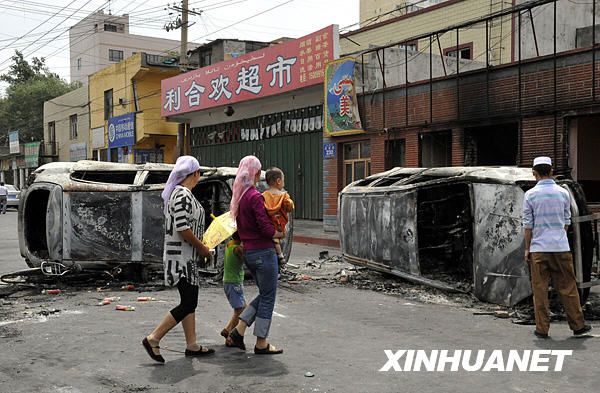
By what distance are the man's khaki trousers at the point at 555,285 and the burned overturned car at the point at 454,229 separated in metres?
0.69

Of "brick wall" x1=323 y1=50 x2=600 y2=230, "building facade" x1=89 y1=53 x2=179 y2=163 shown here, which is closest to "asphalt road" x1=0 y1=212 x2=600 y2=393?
"brick wall" x1=323 y1=50 x2=600 y2=230

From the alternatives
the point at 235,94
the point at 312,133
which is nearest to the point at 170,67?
the point at 235,94

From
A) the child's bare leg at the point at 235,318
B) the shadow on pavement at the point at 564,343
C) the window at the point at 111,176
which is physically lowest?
the shadow on pavement at the point at 564,343

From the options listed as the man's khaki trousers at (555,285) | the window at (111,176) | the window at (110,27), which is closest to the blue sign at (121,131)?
the window at (111,176)

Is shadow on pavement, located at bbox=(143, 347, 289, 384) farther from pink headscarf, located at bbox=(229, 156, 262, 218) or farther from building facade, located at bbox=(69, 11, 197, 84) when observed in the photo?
building facade, located at bbox=(69, 11, 197, 84)

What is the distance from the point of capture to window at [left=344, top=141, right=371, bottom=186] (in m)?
18.2

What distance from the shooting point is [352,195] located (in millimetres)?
10531

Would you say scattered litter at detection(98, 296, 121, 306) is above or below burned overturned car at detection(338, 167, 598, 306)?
below

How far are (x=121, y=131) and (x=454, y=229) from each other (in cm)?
2802

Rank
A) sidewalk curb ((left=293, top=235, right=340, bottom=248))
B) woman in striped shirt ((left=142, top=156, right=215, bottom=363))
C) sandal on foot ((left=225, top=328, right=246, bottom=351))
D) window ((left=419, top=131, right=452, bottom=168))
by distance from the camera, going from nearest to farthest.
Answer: woman in striped shirt ((left=142, top=156, right=215, bottom=363))
sandal on foot ((left=225, top=328, right=246, bottom=351))
sidewalk curb ((left=293, top=235, right=340, bottom=248))
window ((left=419, top=131, right=452, bottom=168))

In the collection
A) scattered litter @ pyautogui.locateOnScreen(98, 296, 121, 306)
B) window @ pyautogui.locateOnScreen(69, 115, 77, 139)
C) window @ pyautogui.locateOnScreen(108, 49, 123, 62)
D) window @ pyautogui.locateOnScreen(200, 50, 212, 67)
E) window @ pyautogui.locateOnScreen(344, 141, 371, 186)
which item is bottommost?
scattered litter @ pyautogui.locateOnScreen(98, 296, 121, 306)

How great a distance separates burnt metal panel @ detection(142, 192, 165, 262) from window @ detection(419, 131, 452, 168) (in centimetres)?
888

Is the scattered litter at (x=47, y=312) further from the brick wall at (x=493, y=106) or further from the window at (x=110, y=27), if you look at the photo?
the window at (x=110, y=27)

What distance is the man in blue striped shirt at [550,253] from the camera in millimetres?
6148
